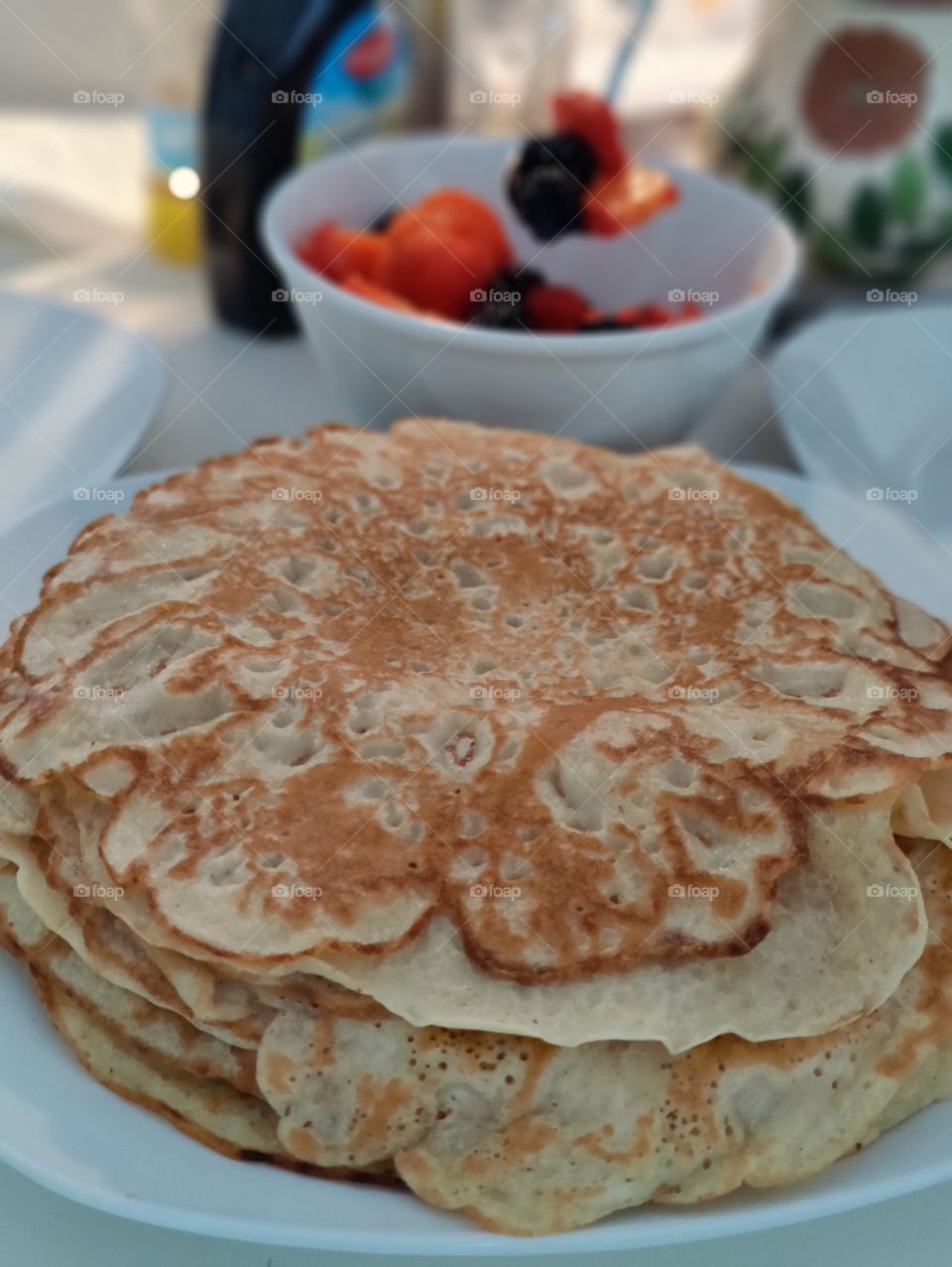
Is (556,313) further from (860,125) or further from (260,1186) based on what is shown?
(260,1186)

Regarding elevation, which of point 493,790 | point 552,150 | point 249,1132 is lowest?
point 249,1132

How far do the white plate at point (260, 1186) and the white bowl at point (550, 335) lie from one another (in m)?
0.78

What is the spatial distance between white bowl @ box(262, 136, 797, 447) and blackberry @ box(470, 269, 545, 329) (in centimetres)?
7

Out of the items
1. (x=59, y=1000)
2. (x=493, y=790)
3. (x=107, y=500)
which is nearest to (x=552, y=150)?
(x=107, y=500)

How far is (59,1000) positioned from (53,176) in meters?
1.81

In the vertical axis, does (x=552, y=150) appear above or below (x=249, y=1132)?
above

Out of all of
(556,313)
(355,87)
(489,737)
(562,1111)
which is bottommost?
(562,1111)

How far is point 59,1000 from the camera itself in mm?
797

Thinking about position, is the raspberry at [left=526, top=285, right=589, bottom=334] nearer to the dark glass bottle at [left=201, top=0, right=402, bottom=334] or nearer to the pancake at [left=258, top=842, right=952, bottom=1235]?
the dark glass bottle at [left=201, top=0, right=402, bottom=334]

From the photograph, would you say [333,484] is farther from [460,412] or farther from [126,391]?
[126,391]

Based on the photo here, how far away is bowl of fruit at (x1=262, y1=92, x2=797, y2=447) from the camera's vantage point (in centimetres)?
135

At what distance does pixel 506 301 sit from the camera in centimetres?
144

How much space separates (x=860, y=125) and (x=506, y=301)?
1.95 ft

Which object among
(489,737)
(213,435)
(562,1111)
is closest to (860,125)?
(213,435)
